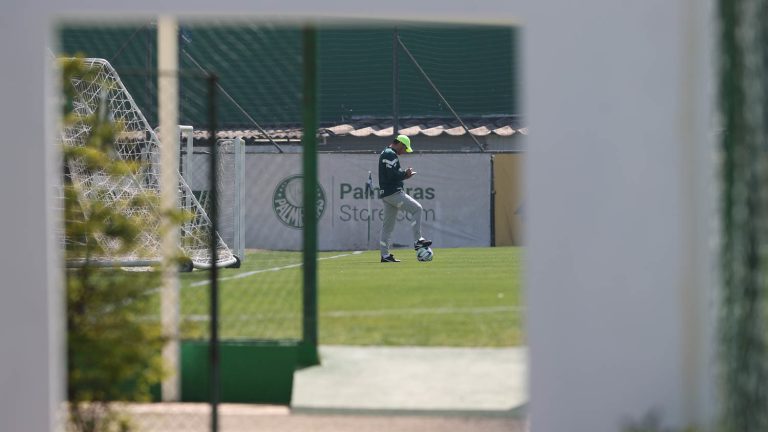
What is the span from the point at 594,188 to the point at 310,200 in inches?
109

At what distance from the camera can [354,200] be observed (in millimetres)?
17156

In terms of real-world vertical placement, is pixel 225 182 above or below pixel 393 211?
above

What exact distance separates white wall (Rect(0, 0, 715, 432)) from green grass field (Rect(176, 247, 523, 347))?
1.35 m

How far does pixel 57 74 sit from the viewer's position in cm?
496

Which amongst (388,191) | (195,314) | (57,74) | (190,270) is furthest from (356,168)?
(57,74)

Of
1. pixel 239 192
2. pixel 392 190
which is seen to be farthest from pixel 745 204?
pixel 239 192

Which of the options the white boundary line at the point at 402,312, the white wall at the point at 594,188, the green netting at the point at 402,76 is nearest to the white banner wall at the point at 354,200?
the green netting at the point at 402,76

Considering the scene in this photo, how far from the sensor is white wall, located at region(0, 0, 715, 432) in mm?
4273

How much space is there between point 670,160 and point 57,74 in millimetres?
2786

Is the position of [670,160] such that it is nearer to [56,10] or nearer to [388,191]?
[56,10]

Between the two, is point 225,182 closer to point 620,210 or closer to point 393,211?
point 393,211

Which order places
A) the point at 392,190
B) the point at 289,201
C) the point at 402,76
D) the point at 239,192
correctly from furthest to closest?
the point at 402,76, the point at 289,201, the point at 392,190, the point at 239,192

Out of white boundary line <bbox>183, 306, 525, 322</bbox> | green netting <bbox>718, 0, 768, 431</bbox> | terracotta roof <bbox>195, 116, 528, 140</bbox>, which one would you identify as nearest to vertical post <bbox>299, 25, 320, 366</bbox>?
white boundary line <bbox>183, 306, 525, 322</bbox>

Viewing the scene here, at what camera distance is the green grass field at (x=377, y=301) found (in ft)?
27.5
